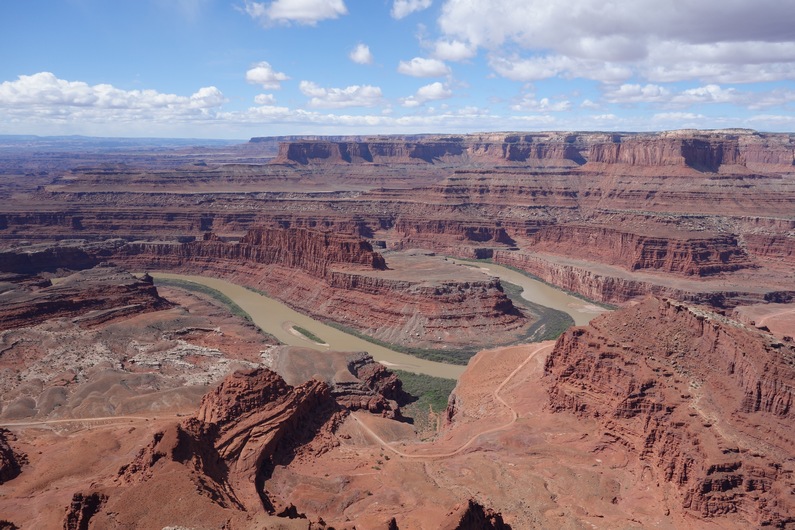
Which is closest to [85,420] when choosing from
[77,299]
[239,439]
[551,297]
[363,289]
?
[239,439]

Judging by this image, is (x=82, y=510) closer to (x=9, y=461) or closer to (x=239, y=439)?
(x=239, y=439)

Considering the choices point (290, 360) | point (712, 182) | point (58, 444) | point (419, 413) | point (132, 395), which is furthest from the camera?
point (712, 182)

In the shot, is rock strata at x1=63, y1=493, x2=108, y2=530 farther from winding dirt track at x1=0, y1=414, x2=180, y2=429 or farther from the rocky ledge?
winding dirt track at x1=0, y1=414, x2=180, y2=429

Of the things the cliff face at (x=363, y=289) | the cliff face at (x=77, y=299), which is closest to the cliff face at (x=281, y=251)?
the cliff face at (x=363, y=289)

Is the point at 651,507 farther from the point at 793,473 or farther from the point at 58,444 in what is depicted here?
the point at 58,444

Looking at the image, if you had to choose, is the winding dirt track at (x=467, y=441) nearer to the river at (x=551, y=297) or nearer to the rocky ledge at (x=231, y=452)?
the rocky ledge at (x=231, y=452)

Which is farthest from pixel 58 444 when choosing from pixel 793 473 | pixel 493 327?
pixel 493 327
